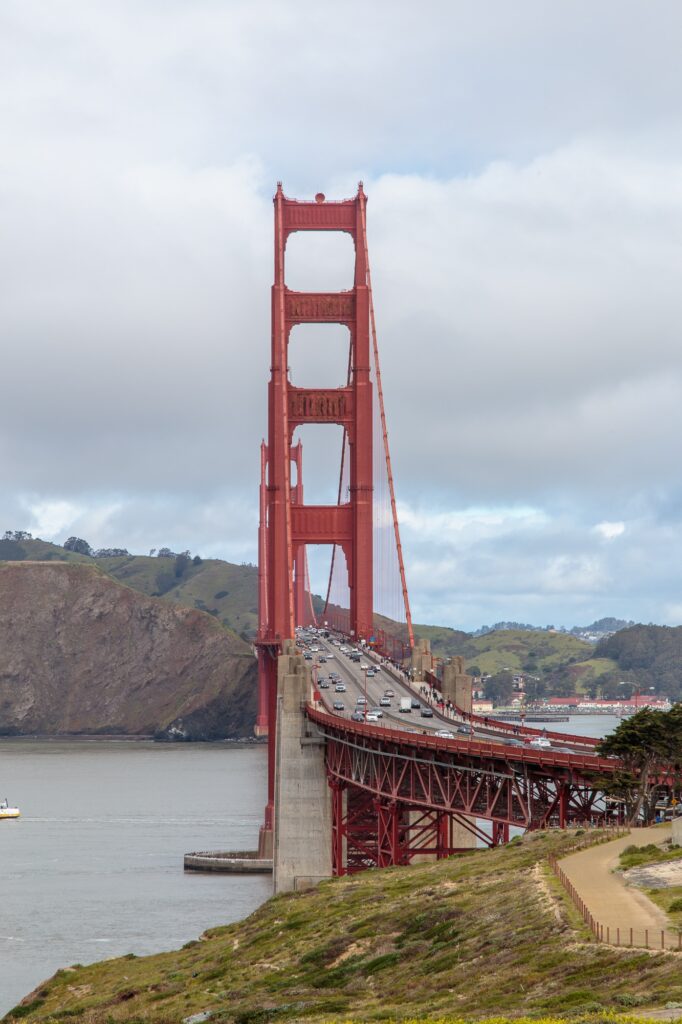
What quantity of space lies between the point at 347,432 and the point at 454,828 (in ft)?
141

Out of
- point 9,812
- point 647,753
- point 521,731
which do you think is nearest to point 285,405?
point 9,812

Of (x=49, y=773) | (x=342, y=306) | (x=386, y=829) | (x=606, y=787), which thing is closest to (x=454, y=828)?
(x=386, y=829)

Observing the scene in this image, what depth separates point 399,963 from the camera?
3378cm

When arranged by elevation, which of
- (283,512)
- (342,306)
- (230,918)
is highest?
(342,306)

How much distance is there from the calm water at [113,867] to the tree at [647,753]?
22.1 m

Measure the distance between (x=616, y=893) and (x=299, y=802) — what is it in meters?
40.7

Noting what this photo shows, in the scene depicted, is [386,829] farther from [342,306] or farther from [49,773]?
[49,773]

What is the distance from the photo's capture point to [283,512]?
107m

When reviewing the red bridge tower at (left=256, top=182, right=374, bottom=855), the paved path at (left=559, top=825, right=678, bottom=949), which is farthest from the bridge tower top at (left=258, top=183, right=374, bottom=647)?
the paved path at (left=559, top=825, right=678, bottom=949)

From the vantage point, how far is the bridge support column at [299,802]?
237 feet

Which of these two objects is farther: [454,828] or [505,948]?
[454,828]

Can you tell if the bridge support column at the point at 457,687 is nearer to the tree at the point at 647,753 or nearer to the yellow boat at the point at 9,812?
the tree at the point at 647,753

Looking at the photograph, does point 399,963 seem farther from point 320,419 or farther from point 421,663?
point 320,419

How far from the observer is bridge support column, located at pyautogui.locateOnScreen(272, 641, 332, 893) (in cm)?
A: 7219
